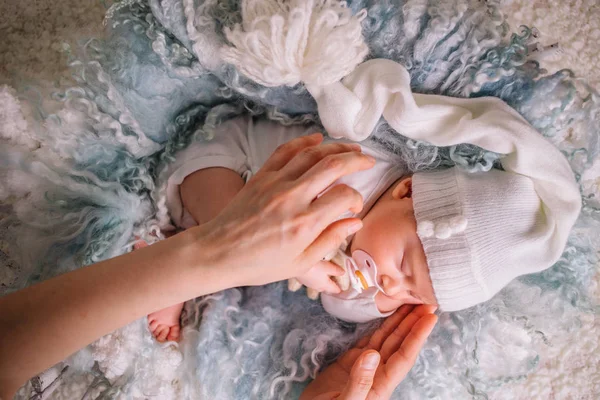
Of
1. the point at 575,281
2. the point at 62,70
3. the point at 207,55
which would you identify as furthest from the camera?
the point at 62,70

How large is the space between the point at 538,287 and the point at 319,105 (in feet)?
1.87

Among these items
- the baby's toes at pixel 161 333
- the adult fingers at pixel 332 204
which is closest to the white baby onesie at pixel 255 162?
the baby's toes at pixel 161 333

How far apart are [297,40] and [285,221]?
0.27 m

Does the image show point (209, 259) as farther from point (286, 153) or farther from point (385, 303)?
point (385, 303)

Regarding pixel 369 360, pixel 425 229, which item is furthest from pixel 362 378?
pixel 425 229

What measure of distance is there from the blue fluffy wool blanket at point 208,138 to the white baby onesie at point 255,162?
A: 0.03 meters

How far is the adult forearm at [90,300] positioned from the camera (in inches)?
23.4

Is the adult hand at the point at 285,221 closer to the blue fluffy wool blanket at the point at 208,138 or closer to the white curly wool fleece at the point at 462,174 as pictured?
the white curly wool fleece at the point at 462,174

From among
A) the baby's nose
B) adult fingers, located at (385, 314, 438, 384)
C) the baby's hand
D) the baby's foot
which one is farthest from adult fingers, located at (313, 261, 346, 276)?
the baby's foot

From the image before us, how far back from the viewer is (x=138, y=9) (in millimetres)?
853

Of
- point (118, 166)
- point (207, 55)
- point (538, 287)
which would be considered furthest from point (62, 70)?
point (538, 287)

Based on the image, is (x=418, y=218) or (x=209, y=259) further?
(x=418, y=218)

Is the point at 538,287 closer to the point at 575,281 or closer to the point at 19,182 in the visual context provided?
the point at 575,281

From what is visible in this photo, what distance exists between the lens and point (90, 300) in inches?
24.2
